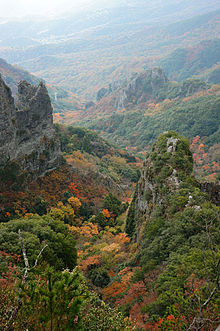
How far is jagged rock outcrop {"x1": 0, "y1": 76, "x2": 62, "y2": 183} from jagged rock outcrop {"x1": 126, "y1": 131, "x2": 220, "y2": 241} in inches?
796

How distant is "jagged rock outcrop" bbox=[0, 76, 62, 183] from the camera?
128 feet

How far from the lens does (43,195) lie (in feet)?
146

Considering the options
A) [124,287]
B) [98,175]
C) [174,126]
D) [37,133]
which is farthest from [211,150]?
[124,287]

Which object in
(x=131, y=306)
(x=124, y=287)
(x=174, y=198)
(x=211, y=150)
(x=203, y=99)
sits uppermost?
(x=174, y=198)

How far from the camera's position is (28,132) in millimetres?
46281

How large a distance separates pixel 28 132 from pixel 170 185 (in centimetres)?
2943

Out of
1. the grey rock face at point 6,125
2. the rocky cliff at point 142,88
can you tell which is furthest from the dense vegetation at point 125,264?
the rocky cliff at point 142,88

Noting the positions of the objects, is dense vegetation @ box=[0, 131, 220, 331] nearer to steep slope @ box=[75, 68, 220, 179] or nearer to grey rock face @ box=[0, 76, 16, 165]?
grey rock face @ box=[0, 76, 16, 165]

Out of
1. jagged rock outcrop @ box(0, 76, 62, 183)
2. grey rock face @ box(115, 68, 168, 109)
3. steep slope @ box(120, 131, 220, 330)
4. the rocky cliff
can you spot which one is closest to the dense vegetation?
steep slope @ box(120, 131, 220, 330)

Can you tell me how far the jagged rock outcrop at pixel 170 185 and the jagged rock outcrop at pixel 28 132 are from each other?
20223mm

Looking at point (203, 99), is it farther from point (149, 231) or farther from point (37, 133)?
point (149, 231)

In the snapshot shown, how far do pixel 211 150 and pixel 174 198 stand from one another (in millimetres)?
77288

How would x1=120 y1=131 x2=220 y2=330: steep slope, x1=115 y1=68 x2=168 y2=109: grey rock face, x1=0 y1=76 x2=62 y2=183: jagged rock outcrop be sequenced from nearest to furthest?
x1=120 y1=131 x2=220 y2=330: steep slope → x1=0 y1=76 x2=62 y2=183: jagged rock outcrop → x1=115 y1=68 x2=168 y2=109: grey rock face

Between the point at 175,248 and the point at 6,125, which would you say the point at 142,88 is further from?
the point at 175,248
